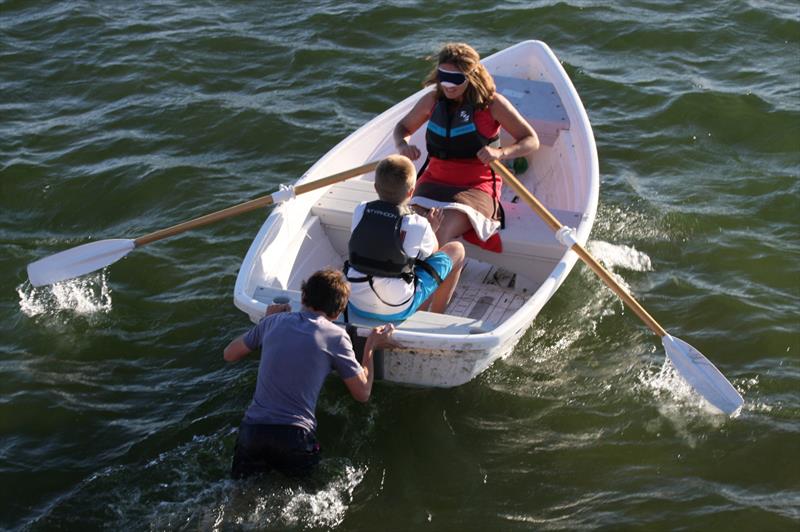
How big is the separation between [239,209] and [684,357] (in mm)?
2895

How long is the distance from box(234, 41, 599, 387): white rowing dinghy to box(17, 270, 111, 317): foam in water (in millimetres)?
1576

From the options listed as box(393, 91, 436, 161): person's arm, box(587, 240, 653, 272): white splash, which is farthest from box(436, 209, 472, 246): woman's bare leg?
box(587, 240, 653, 272): white splash

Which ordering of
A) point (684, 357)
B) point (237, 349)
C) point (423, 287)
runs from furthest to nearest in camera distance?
1. point (684, 357)
2. point (423, 287)
3. point (237, 349)

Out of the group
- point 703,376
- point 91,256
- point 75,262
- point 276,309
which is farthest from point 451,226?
point 75,262

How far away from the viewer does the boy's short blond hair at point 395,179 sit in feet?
18.1

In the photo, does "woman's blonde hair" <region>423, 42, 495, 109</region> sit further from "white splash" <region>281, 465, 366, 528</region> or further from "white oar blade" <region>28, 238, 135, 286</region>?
"white splash" <region>281, 465, 366, 528</region>

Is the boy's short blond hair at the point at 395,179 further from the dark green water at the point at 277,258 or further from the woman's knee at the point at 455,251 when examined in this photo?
the dark green water at the point at 277,258

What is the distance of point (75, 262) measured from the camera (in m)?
6.67

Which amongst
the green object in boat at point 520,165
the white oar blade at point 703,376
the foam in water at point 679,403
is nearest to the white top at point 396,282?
the white oar blade at point 703,376

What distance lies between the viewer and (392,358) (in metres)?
5.79

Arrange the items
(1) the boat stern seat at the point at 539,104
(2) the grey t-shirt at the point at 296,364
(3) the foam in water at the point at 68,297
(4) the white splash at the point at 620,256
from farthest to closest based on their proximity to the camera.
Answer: (1) the boat stern seat at the point at 539,104, (4) the white splash at the point at 620,256, (3) the foam in water at the point at 68,297, (2) the grey t-shirt at the point at 296,364

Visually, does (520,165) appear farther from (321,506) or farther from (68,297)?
(321,506)

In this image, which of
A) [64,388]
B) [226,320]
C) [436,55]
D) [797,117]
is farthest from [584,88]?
[64,388]

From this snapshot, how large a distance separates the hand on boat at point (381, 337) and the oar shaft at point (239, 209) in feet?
4.54
